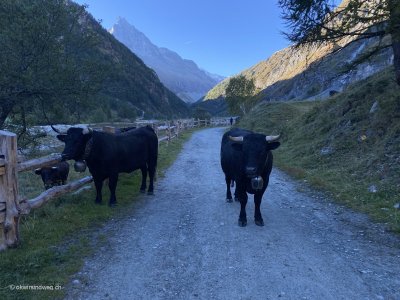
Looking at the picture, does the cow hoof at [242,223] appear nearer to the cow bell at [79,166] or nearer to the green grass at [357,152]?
the green grass at [357,152]

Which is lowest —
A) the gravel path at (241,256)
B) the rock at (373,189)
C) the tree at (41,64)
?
the gravel path at (241,256)

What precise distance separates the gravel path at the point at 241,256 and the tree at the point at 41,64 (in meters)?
7.51

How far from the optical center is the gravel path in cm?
472

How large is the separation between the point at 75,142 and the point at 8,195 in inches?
Result: 105

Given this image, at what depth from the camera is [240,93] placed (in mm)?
74750

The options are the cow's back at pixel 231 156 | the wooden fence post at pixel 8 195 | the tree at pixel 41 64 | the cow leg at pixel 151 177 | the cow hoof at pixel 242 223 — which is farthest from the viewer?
the tree at pixel 41 64

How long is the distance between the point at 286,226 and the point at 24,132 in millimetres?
12191

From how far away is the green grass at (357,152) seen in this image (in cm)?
925

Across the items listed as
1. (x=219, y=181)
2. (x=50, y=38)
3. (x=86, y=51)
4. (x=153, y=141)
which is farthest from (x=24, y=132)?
(x=219, y=181)

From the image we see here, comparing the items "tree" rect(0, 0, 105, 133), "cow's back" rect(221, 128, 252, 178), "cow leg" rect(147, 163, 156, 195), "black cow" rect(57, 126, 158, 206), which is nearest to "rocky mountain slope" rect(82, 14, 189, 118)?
"tree" rect(0, 0, 105, 133)

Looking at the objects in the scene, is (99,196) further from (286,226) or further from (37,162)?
(286,226)

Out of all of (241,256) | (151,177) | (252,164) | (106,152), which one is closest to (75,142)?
(106,152)

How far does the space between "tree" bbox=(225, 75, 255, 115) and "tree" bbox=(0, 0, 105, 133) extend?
5970 cm

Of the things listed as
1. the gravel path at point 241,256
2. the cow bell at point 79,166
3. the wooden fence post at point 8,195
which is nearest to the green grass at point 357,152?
the gravel path at point 241,256
